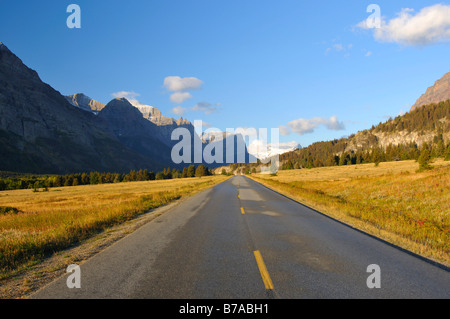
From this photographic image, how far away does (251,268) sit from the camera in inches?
216

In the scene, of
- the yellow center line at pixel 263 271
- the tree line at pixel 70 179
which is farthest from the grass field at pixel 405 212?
the tree line at pixel 70 179

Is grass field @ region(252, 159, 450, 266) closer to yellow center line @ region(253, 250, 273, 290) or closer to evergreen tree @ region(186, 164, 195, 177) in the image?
yellow center line @ region(253, 250, 273, 290)

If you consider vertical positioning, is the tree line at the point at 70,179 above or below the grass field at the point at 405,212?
below

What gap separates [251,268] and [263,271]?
0.99 ft

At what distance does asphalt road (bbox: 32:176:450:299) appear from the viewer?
4449mm

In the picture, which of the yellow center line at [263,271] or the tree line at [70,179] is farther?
the tree line at [70,179]

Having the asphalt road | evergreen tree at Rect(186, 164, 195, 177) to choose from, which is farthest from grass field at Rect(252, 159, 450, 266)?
evergreen tree at Rect(186, 164, 195, 177)

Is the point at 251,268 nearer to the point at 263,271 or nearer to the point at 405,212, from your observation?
the point at 263,271

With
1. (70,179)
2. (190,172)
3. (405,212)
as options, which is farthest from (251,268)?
(190,172)

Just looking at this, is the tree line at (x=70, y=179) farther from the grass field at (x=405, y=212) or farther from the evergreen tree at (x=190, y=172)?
the grass field at (x=405, y=212)

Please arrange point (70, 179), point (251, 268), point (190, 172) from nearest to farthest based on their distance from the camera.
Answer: point (251, 268), point (70, 179), point (190, 172)

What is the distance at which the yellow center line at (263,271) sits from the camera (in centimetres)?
464
